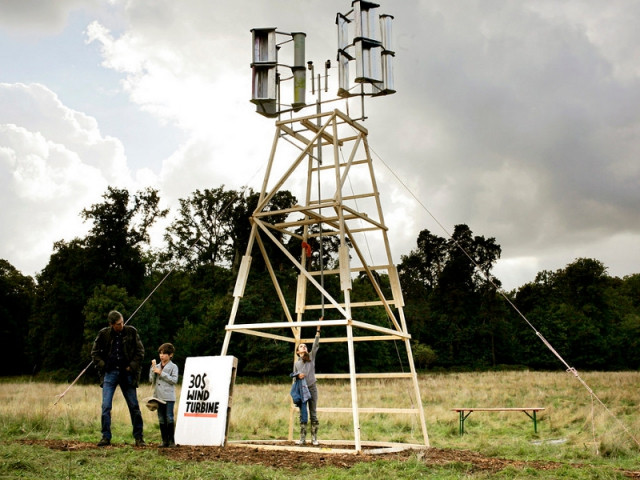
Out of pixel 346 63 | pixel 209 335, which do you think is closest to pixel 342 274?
pixel 346 63

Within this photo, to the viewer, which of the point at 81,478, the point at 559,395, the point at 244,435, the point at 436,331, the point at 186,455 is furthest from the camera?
the point at 436,331

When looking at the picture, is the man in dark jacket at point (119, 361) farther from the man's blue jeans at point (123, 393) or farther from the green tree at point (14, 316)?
the green tree at point (14, 316)

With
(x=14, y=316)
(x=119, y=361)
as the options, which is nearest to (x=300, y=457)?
(x=119, y=361)

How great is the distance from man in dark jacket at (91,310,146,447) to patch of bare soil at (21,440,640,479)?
0.64 meters

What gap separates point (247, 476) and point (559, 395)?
66.8ft

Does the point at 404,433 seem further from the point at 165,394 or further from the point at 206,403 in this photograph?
the point at 165,394

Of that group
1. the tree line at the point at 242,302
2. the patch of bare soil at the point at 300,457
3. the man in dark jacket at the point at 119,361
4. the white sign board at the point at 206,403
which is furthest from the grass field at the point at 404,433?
the tree line at the point at 242,302

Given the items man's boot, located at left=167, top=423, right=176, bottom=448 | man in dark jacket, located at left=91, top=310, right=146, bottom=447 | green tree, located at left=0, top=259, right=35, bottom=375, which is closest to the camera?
man's boot, located at left=167, top=423, right=176, bottom=448

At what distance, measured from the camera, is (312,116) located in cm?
1250

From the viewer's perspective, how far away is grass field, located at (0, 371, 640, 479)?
7.64 meters

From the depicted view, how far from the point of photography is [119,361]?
10.2m

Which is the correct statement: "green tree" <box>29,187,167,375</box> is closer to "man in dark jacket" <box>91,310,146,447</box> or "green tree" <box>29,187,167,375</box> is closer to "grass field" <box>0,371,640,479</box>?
"grass field" <box>0,371,640,479</box>

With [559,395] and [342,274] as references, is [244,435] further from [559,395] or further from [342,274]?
A: [559,395]

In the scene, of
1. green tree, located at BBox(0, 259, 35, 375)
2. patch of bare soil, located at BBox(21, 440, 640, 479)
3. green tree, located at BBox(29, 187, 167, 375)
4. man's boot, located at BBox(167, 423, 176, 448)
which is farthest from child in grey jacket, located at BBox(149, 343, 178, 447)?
green tree, located at BBox(0, 259, 35, 375)
